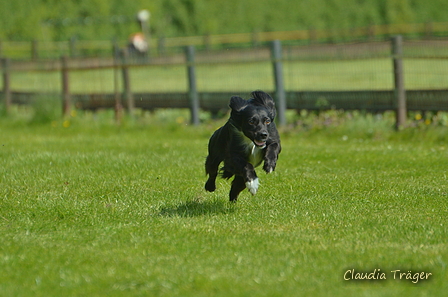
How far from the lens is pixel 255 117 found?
6.87m

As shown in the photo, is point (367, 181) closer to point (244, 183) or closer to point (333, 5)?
point (244, 183)

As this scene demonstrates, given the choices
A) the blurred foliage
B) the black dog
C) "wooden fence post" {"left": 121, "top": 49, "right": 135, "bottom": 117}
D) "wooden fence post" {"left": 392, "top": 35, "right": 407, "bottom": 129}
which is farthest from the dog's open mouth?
the blurred foliage

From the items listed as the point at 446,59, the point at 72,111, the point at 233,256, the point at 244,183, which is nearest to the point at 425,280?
the point at 233,256

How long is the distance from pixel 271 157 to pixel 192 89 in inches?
Answer: 331

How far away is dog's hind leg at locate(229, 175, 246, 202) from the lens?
24.0ft

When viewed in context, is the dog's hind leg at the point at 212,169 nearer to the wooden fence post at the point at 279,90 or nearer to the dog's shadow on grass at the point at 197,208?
the dog's shadow on grass at the point at 197,208

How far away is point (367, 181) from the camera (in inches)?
334

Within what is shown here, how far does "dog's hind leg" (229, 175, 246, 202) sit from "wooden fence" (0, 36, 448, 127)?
5.79 m

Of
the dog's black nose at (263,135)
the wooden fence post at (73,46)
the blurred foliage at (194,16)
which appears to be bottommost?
the dog's black nose at (263,135)

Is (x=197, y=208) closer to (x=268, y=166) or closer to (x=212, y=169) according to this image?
(x=212, y=169)

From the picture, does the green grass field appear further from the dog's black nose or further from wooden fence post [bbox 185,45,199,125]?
the dog's black nose

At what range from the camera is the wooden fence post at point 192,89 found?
15078mm

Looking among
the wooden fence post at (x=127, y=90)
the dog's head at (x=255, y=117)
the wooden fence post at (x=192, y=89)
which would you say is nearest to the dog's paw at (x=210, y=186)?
the dog's head at (x=255, y=117)

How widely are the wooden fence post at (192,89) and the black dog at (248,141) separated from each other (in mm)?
A: 7632
